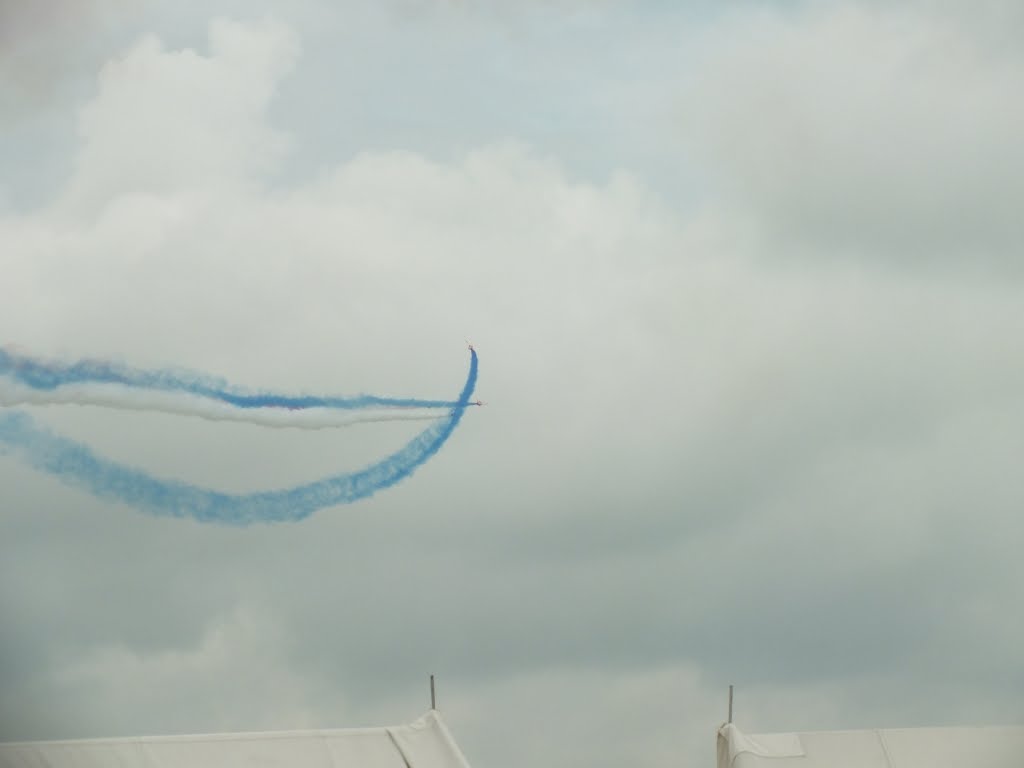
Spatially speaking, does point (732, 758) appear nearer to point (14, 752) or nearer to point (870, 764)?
point (870, 764)

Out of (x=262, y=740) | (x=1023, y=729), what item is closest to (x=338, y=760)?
(x=262, y=740)

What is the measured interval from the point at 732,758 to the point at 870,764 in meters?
7.06

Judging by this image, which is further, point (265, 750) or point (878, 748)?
point (878, 748)

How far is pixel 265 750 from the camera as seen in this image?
83.3 m

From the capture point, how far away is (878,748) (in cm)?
9175

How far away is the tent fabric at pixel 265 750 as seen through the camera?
77812mm

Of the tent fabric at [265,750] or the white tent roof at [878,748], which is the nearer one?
the tent fabric at [265,750]

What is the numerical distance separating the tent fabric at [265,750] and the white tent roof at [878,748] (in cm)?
1318

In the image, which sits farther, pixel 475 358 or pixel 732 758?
pixel 475 358

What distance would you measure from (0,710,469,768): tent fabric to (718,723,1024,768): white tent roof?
43.3 feet

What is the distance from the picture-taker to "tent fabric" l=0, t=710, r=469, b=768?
7781 centimetres

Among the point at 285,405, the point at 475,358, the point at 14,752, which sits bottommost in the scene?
the point at 14,752

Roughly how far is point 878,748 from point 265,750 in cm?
2961

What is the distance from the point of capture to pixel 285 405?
10306 centimetres
